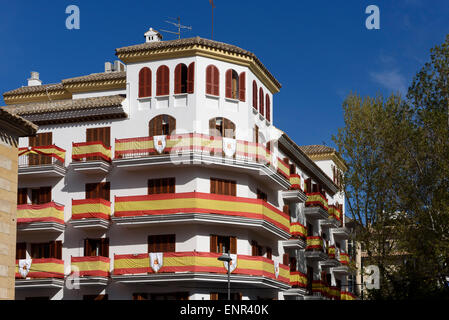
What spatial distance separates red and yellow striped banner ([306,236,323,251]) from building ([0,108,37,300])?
29.6 meters

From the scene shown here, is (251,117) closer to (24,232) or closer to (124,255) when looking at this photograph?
(124,255)

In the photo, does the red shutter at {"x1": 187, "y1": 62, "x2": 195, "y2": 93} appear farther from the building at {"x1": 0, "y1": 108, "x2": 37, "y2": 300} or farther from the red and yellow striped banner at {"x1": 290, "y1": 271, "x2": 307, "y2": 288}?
the red and yellow striped banner at {"x1": 290, "y1": 271, "x2": 307, "y2": 288}

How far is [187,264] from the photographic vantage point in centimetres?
Answer: 4159

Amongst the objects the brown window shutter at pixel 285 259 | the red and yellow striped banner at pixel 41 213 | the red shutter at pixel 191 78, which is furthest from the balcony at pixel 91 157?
the brown window shutter at pixel 285 259

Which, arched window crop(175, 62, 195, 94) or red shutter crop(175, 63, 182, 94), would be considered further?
red shutter crop(175, 63, 182, 94)

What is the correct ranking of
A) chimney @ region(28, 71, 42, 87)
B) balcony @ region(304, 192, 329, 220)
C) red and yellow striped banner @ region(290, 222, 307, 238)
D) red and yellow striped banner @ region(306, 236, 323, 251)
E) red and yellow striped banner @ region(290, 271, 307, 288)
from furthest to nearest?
balcony @ region(304, 192, 329, 220)
red and yellow striped banner @ region(306, 236, 323, 251)
chimney @ region(28, 71, 42, 87)
red and yellow striped banner @ region(290, 222, 307, 238)
red and yellow striped banner @ region(290, 271, 307, 288)

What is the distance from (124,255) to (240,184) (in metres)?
8.36

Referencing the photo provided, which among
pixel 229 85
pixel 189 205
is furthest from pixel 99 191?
pixel 229 85

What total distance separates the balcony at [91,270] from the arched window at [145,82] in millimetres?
10533

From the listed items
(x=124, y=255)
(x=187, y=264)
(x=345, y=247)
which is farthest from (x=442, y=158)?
(x=345, y=247)

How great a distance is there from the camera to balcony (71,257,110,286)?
1694 inches

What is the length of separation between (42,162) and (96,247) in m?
6.58

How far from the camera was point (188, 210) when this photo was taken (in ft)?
139

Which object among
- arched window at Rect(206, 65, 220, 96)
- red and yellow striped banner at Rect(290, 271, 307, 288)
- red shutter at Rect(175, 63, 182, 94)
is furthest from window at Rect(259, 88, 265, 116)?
red and yellow striped banner at Rect(290, 271, 307, 288)
